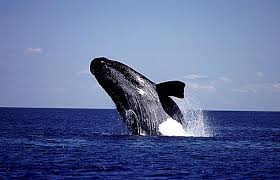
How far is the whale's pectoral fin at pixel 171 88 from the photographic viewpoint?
2370 centimetres

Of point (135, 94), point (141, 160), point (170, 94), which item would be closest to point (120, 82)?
point (135, 94)

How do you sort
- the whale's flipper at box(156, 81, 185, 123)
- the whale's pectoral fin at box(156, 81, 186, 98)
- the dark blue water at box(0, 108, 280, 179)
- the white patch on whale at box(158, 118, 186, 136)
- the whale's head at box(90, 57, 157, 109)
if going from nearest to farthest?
1. the dark blue water at box(0, 108, 280, 179)
2. the whale's pectoral fin at box(156, 81, 186, 98)
3. the whale's flipper at box(156, 81, 185, 123)
4. the whale's head at box(90, 57, 157, 109)
5. the white patch on whale at box(158, 118, 186, 136)

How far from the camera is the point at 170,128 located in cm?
2627

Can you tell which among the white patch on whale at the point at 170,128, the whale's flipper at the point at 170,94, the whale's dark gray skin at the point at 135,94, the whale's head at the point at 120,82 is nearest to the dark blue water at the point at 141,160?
the white patch on whale at the point at 170,128

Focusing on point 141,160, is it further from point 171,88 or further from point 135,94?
point 135,94

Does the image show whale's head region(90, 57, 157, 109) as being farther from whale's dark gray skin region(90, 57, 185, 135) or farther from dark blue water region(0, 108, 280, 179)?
dark blue water region(0, 108, 280, 179)

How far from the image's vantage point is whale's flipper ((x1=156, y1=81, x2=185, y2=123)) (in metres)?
23.9

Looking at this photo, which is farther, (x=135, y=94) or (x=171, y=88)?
(x=135, y=94)

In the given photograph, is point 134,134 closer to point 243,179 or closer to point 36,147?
point 36,147

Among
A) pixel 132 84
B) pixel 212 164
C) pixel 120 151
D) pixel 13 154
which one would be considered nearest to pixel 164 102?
pixel 132 84

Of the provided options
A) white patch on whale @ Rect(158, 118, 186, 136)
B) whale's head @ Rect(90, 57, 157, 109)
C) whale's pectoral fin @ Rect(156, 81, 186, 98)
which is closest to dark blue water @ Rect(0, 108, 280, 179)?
white patch on whale @ Rect(158, 118, 186, 136)

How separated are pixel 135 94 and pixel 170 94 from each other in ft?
5.67

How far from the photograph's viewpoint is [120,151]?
23469mm

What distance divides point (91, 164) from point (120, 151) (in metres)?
3.66
